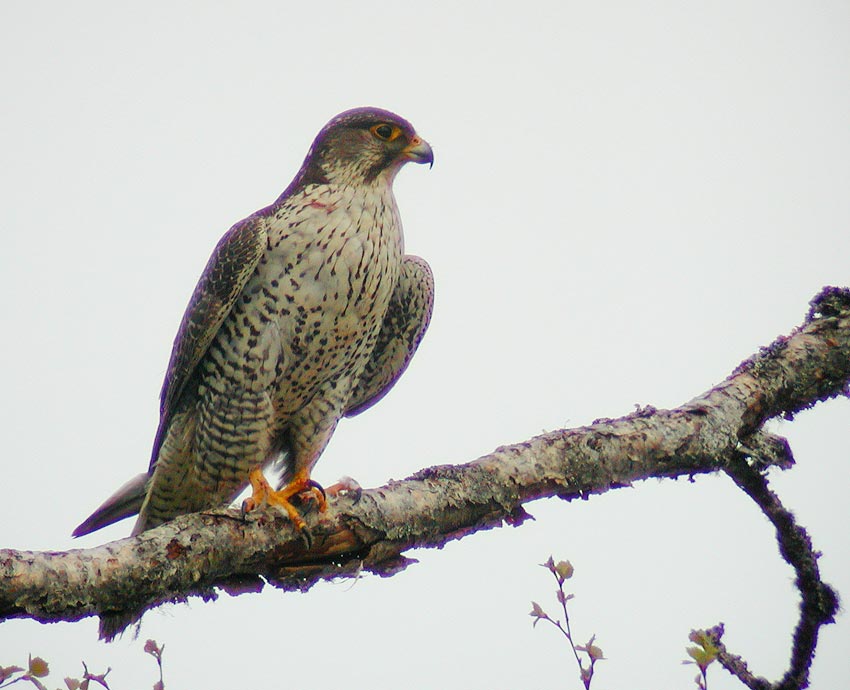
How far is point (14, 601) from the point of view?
229 cm

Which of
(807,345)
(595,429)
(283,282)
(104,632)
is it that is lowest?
(104,632)

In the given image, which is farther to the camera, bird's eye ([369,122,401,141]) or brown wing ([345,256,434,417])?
brown wing ([345,256,434,417])

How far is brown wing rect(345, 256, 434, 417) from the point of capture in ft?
15.3

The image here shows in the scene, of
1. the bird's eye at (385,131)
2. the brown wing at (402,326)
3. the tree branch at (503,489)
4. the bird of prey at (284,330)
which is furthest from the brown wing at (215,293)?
the tree branch at (503,489)

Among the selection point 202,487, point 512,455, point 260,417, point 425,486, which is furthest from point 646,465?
point 202,487

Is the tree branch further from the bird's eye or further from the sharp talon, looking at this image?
the bird's eye

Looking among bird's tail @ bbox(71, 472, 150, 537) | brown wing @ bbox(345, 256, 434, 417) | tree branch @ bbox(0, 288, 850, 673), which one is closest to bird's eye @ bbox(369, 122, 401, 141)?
brown wing @ bbox(345, 256, 434, 417)

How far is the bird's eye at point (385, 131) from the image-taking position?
14.3 feet

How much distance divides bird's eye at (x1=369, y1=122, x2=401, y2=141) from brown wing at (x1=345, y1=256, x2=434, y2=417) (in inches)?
25.5

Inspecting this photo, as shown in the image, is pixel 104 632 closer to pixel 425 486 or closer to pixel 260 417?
pixel 260 417

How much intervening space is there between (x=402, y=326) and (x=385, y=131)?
0.99 meters

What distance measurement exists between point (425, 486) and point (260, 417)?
104 centimetres

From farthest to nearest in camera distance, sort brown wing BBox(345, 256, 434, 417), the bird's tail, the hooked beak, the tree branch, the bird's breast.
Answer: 1. brown wing BBox(345, 256, 434, 417)
2. the hooked beak
3. the bird's tail
4. the bird's breast
5. the tree branch

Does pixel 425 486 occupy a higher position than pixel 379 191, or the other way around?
pixel 379 191
